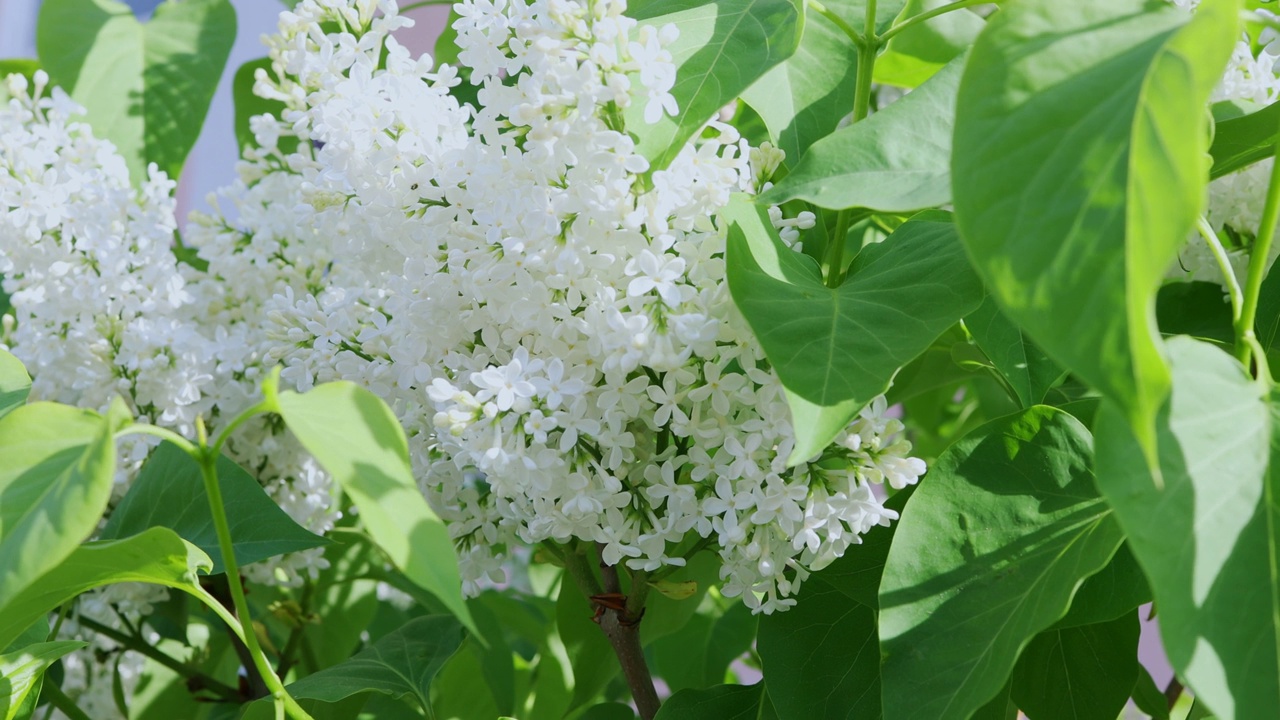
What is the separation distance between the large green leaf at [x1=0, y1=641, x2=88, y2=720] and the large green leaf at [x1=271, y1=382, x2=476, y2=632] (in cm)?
13

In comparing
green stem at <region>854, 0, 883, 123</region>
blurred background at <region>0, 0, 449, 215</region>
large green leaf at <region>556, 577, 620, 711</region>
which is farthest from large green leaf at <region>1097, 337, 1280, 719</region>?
blurred background at <region>0, 0, 449, 215</region>

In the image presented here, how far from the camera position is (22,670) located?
276 millimetres

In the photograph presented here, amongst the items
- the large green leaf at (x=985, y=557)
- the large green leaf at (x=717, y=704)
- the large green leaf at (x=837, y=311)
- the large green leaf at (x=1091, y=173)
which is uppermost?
the large green leaf at (x=1091, y=173)

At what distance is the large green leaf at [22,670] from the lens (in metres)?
0.27

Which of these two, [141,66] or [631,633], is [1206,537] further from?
[141,66]

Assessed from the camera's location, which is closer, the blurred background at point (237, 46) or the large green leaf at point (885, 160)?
the large green leaf at point (885, 160)

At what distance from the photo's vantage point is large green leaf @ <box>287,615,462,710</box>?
314mm

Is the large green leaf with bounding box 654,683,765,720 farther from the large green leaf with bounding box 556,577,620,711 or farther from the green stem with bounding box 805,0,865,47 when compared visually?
the green stem with bounding box 805,0,865,47

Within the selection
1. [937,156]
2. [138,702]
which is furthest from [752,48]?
[138,702]

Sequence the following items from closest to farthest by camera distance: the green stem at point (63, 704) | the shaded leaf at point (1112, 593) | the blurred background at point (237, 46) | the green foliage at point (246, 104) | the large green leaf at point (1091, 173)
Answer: the large green leaf at point (1091, 173), the shaded leaf at point (1112, 593), the green stem at point (63, 704), the green foliage at point (246, 104), the blurred background at point (237, 46)

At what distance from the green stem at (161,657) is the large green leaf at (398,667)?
0.38ft

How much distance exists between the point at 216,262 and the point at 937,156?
284mm

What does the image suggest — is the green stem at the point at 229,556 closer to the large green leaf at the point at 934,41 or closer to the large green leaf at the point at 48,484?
the large green leaf at the point at 48,484

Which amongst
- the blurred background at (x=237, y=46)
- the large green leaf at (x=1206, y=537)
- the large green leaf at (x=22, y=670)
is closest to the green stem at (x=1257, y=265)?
the large green leaf at (x=1206, y=537)
